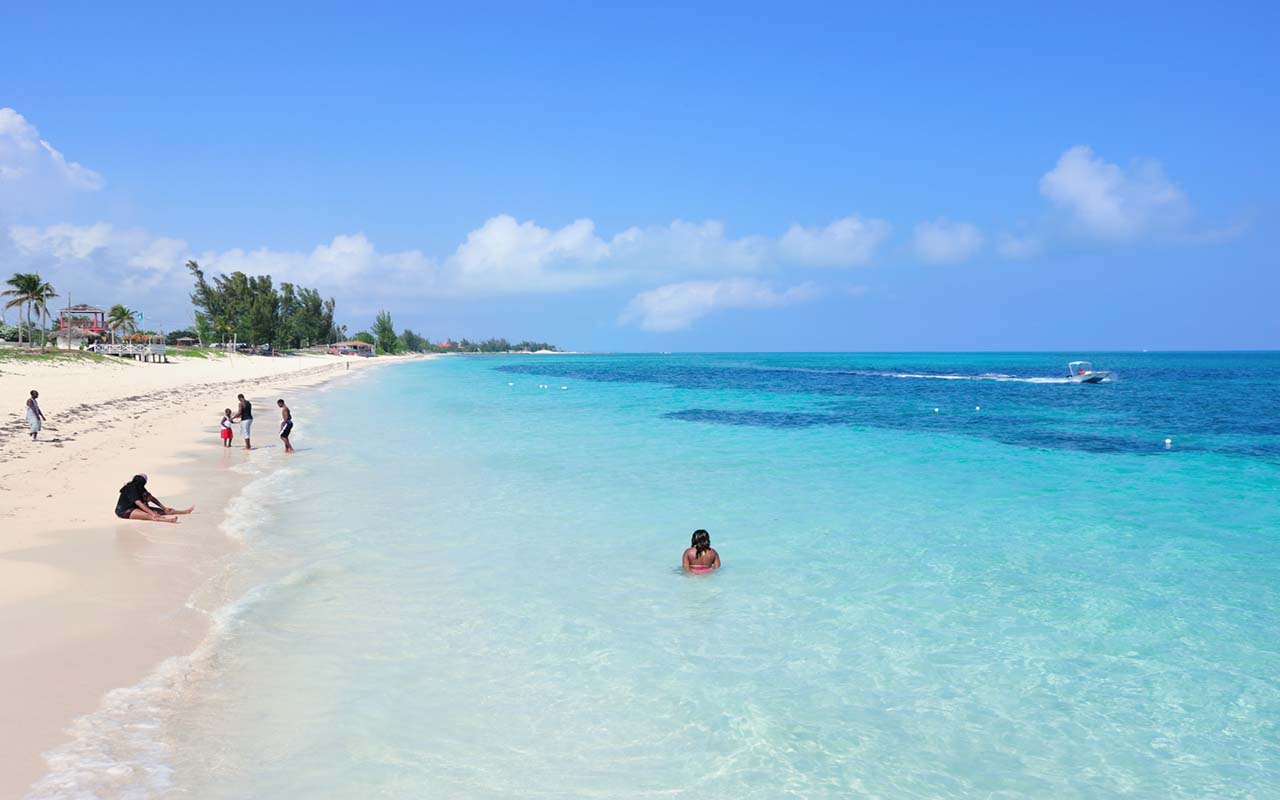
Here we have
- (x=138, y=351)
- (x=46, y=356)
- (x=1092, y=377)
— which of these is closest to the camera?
(x=46, y=356)

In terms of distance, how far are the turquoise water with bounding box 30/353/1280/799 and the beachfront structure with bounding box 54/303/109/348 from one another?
264 ft

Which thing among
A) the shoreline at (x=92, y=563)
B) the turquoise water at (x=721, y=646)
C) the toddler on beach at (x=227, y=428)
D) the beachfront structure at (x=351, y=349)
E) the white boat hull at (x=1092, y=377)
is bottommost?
the turquoise water at (x=721, y=646)

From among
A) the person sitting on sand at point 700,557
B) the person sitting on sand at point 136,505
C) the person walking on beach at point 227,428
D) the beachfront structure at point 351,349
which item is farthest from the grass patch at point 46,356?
the beachfront structure at point 351,349

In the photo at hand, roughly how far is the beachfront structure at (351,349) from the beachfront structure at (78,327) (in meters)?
59.0

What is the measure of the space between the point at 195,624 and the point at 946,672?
899 cm

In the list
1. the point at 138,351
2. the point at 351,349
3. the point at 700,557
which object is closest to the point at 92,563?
the point at 700,557

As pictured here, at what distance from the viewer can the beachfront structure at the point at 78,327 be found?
81.1 m

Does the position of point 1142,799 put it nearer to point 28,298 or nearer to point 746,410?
point 746,410

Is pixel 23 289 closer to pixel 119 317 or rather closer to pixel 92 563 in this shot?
pixel 119 317

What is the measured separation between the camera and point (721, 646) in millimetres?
9008

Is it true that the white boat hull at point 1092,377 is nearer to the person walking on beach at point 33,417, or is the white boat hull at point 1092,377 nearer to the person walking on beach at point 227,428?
the person walking on beach at point 227,428

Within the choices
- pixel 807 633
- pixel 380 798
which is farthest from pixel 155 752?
pixel 807 633

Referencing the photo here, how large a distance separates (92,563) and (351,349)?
6533 inches

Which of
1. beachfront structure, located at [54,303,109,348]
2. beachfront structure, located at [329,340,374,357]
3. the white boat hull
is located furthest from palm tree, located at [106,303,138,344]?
the white boat hull
